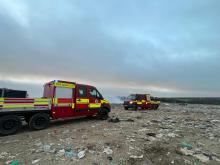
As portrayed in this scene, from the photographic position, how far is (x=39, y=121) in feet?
28.1

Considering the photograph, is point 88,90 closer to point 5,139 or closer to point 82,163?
point 5,139

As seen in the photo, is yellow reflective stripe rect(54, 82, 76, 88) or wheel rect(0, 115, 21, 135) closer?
wheel rect(0, 115, 21, 135)

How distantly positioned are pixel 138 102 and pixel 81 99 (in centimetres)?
1045

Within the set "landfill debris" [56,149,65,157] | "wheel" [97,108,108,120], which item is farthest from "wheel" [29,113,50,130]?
"wheel" [97,108,108,120]

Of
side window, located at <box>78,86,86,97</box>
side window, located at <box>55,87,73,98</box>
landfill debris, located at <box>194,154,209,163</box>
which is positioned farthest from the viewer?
side window, located at <box>78,86,86,97</box>

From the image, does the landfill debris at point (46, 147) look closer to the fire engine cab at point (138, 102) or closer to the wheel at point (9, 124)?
the wheel at point (9, 124)

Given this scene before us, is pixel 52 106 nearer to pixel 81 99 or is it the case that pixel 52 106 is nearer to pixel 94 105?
pixel 81 99

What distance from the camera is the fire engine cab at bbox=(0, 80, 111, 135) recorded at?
7.54m

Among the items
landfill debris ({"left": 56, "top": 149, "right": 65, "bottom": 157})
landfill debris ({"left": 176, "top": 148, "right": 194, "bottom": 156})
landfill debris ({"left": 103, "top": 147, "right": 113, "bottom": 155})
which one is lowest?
landfill debris ({"left": 176, "top": 148, "right": 194, "bottom": 156})

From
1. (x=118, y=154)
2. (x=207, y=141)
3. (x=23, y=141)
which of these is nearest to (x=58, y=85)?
(x=23, y=141)

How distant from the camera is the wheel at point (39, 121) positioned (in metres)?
8.30

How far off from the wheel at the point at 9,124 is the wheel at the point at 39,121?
65cm

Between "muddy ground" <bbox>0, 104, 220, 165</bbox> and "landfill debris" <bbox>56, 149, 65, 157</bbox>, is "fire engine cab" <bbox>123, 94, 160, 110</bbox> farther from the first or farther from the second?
"landfill debris" <bbox>56, 149, 65, 157</bbox>

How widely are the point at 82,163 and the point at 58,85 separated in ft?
17.6
